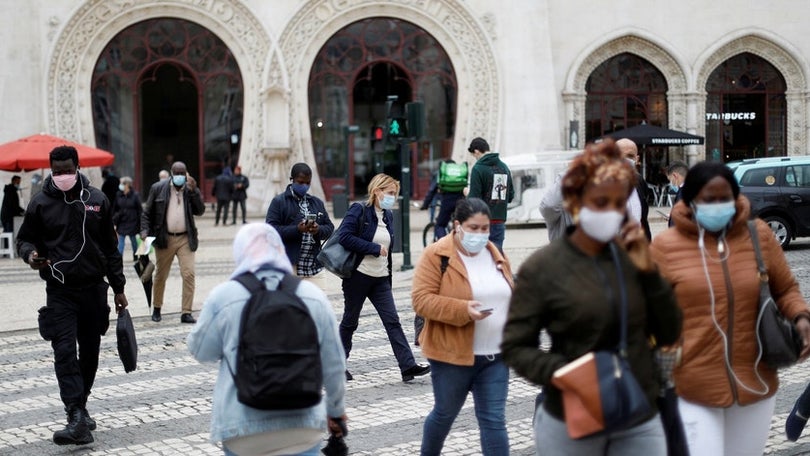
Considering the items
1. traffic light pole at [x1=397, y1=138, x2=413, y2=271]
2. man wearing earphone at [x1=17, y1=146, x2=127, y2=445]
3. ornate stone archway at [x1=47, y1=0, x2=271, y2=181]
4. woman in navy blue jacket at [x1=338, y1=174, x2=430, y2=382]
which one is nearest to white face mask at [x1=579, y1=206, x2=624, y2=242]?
man wearing earphone at [x1=17, y1=146, x2=127, y2=445]

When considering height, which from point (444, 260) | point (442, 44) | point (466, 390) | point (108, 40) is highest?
point (108, 40)

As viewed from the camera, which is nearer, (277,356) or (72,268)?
(277,356)

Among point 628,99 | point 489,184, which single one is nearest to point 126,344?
point 489,184

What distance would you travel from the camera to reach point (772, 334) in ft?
15.5

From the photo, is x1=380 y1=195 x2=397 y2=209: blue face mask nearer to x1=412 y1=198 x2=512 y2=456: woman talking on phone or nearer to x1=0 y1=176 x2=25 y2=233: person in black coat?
x1=412 y1=198 x2=512 y2=456: woman talking on phone

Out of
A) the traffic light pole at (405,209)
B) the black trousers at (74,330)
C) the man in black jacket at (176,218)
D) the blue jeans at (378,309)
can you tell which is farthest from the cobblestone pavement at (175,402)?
the traffic light pole at (405,209)

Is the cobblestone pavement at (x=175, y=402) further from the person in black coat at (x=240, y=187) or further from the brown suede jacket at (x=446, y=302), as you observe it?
the person in black coat at (x=240, y=187)

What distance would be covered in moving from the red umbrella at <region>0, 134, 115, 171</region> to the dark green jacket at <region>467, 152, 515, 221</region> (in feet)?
34.3

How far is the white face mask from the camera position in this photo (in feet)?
12.8

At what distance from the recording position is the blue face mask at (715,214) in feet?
15.4

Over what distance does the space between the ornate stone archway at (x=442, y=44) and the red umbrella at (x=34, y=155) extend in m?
8.90

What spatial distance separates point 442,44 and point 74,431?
24941 millimetres

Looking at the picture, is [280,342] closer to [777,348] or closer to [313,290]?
[313,290]

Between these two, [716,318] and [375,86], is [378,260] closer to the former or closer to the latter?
[716,318]
